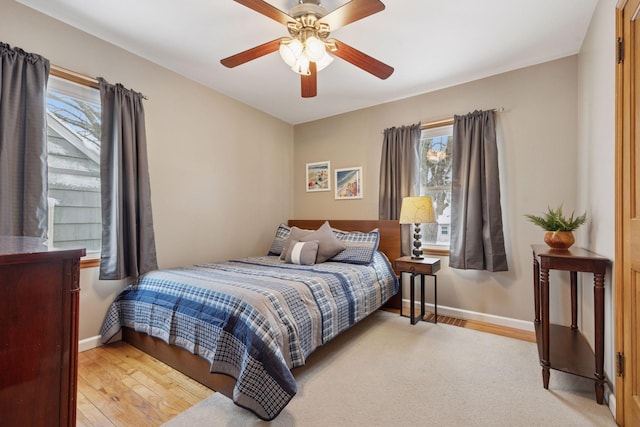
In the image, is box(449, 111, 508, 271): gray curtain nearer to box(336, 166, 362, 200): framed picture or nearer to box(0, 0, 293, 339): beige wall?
box(336, 166, 362, 200): framed picture

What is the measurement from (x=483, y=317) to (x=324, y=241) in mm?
1848

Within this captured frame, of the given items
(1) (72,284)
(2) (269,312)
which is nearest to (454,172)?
(2) (269,312)

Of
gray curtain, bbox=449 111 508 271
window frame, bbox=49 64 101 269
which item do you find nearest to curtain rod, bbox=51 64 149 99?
window frame, bbox=49 64 101 269

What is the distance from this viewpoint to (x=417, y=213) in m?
3.07

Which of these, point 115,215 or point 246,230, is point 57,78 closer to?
point 115,215

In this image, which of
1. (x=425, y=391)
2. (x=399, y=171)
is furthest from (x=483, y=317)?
(x=399, y=171)

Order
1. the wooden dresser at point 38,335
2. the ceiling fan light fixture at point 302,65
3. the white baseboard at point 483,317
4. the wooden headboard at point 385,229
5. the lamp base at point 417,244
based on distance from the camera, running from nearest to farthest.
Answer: the wooden dresser at point 38,335 < the ceiling fan light fixture at point 302,65 < the white baseboard at point 483,317 < the lamp base at point 417,244 < the wooden headboard at point 385,229

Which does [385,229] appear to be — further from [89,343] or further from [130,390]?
[89,343]

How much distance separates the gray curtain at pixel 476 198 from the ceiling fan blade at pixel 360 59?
1392 mm

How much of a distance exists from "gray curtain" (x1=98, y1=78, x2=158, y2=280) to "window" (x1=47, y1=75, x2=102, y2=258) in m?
0.21

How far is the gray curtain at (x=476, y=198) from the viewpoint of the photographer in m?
2.93

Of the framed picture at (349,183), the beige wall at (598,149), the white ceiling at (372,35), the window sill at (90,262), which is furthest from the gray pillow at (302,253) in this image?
the beige wall at (598,149)

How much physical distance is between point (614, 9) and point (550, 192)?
5.03 feet

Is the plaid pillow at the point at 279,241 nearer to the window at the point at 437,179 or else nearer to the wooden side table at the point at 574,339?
the window at the point at 437,179
